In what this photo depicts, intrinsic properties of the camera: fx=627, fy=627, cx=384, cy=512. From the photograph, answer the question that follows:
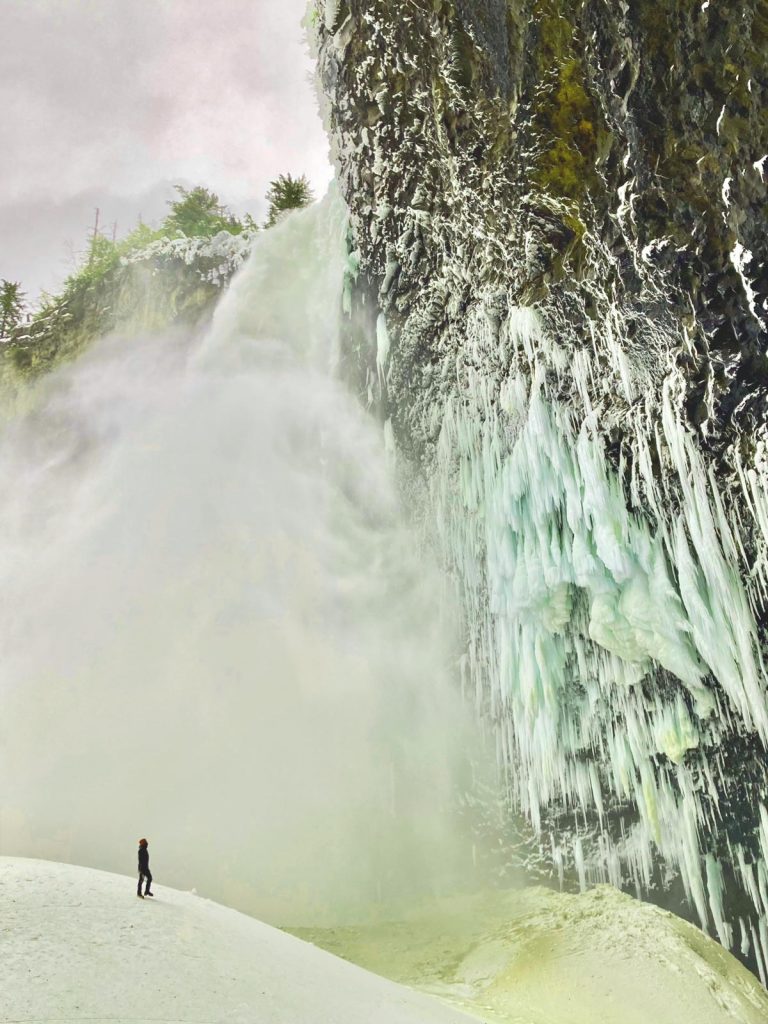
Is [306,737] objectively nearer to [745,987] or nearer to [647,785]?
[647,785]

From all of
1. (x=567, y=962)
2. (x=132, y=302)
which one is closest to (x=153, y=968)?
(x=567, y=962)

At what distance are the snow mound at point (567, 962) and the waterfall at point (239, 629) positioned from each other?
221 cm

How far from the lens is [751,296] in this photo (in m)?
6.73

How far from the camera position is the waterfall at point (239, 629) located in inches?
504

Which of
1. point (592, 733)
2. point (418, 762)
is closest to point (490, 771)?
point (418, 762)

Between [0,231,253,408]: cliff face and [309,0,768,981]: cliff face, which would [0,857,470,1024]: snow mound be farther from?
[0,231,253,408]: cliff face

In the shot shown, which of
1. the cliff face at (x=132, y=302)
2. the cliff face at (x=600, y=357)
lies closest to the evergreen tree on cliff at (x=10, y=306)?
the cliff face at (x=132, y=302)

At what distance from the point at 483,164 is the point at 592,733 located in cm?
875

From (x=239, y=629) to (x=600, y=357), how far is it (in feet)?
34.7

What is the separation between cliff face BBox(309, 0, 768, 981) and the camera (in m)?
6.71

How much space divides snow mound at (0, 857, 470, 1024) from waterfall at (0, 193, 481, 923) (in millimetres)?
6637

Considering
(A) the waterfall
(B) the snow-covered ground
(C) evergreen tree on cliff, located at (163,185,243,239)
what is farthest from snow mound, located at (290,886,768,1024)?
(C) evergreen tree on cliff, located at (163,185,243,239)

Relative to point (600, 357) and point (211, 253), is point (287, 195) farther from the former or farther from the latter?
point (600, 357)

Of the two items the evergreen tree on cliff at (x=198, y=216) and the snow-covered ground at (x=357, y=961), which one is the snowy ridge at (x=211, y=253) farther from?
the snow-covered ground at (x=357, y=961)
